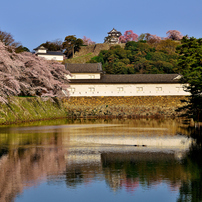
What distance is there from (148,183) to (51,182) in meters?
2.56

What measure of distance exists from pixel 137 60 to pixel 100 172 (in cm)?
7718

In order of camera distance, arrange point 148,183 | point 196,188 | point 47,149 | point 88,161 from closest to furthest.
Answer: point 196,188 → point 148,183 → point 88,161 → point 47,149

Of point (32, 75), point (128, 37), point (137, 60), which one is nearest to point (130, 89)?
point (32, 75)

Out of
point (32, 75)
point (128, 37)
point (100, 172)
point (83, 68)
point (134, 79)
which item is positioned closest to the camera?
point (100, 172)

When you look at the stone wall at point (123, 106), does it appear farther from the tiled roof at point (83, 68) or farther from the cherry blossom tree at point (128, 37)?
the cherry blossom tree at point (128, 37)

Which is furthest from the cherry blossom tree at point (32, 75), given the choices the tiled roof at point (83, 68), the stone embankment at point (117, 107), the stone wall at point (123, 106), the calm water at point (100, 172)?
the calm water at point (100, 172)

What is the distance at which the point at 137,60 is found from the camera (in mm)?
86812

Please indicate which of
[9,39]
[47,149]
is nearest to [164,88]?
[9,39]

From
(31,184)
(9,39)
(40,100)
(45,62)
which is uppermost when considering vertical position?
(9,39)

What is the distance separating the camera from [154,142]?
1864 cm

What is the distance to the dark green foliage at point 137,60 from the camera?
7681 centimetres

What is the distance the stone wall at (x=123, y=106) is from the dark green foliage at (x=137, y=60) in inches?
779

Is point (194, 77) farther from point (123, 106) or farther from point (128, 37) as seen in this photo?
point (128, 37)

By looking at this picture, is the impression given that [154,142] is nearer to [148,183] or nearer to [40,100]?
[148,183]
